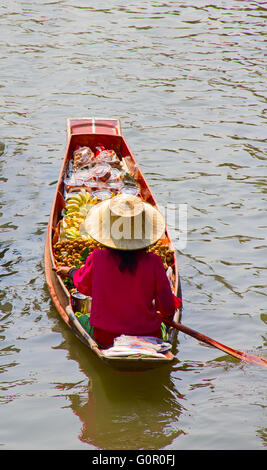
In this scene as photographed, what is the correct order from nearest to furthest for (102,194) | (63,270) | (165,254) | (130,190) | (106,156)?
1. (63,270)
2. (165,254)
3. (102,194)
4. (130,190)
5. (106,156)

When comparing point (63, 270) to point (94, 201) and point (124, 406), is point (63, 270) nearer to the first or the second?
point (124, 406)

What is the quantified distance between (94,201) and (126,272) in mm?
2754

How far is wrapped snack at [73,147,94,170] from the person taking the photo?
886 centimetres

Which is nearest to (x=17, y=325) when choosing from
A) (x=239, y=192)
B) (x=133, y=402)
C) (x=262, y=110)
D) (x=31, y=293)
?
(x=31, y=293)

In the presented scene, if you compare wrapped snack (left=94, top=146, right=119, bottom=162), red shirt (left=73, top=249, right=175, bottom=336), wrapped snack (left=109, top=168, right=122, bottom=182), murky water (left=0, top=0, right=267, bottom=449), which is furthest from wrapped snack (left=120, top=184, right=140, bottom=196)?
red shirt (left=73, top=249, right=175, bottom=336)

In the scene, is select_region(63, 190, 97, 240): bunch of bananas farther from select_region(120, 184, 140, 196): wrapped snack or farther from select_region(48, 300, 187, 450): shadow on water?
select_region(48, 300, 187, 450): shadow on water

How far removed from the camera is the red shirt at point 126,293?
5270 mm

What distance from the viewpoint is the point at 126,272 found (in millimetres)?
5254

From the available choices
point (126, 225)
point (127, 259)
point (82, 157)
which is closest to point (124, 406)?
point (127, 259)

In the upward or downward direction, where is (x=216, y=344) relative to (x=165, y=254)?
downward

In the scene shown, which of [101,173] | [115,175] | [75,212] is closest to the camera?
[75,212]

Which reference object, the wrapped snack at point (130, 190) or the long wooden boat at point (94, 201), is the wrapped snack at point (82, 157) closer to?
the long wooden boat at point (94, 201)

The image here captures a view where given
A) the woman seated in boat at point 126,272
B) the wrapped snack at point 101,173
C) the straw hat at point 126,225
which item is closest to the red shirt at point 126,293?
the woman seated in boat at point 126,272

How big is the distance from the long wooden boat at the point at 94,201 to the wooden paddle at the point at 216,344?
209mm
